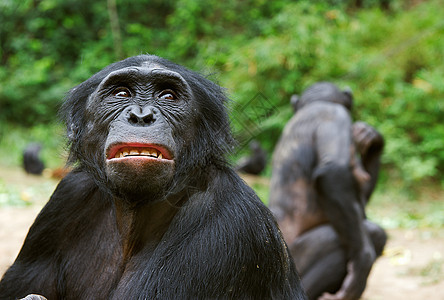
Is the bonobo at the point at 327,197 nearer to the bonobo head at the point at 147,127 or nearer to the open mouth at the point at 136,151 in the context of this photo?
the bonobo head at the point at 147,127

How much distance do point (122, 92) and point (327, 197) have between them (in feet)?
9.96

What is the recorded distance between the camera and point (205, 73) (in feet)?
10.6

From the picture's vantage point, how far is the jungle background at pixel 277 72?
7520 mm

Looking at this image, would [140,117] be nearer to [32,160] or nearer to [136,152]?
[136,152]

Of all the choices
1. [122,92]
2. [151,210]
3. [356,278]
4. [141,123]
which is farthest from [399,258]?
[141,123]

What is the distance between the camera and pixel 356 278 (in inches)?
198

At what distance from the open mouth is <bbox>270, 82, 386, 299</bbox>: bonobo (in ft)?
9.96

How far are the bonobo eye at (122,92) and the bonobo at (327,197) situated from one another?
2.92 m

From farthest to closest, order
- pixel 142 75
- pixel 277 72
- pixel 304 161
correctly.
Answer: pixel 277 72 → pixel 304 161 → pixel 142 75

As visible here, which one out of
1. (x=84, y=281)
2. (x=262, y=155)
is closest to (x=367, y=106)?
(x=262, y=155)

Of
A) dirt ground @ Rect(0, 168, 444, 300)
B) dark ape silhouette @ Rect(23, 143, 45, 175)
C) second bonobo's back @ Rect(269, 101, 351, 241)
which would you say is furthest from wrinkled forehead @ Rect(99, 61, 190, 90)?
dark ape silhouette @ Rect(23, 143, 45, 175)

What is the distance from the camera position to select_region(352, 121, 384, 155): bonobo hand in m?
5.93

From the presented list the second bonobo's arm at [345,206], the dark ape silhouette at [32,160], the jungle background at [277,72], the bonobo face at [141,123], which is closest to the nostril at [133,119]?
Answer: the bonobo face at [141,123]

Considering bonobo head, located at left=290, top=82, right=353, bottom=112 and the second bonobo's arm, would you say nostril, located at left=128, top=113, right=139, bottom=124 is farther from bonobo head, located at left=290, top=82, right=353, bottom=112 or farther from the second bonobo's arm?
bonobo head, located at left=290, top=82, right=353, bottom=112
